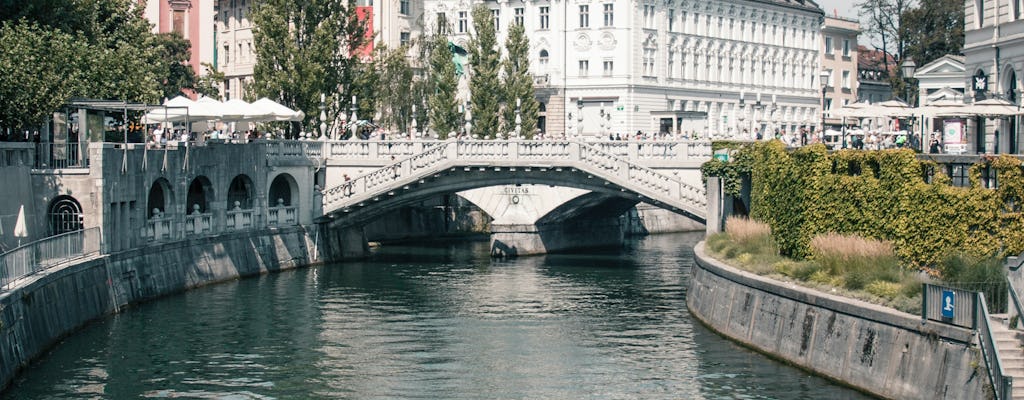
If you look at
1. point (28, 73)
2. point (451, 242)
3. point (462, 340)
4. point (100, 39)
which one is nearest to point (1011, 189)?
point (462, 340)

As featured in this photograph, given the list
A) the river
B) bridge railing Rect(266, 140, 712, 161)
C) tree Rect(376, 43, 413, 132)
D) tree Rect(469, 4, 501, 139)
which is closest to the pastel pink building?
tree Rect(376, 43, 413, 132)

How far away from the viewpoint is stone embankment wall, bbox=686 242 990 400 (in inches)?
1551

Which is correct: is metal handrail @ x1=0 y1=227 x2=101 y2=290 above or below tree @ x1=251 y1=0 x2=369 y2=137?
below

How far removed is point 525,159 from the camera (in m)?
80.3

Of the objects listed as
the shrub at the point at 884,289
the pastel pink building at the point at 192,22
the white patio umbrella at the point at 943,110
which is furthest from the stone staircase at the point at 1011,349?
the pastel pink building at the point at 192,22

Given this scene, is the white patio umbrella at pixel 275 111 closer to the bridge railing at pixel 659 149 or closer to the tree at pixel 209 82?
the bridge railing at pixel 659 149

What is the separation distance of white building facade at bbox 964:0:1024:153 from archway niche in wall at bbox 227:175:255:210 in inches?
1266

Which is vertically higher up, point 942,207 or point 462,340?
point 942,207

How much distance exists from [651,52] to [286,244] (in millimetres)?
59718

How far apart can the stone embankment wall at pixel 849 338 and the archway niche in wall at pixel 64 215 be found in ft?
75.4

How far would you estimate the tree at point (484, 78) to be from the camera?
373 ft

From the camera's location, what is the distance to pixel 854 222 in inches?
2018

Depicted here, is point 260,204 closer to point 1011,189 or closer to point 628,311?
point 628,311

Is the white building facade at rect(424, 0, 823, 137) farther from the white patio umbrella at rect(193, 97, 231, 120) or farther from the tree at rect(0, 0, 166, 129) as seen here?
the white patio umbrella at rect(193, 97, 231, 120)
